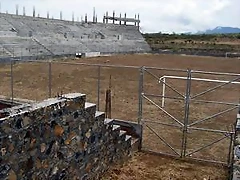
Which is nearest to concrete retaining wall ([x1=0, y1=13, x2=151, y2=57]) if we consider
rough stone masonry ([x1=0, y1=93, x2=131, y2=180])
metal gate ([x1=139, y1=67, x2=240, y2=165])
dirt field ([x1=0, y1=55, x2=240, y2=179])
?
dirt field ([x1=0, y1=55, x2=240, y2=179])

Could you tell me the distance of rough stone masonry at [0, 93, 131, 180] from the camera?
14.9 ft

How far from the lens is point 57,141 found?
556 centimetres

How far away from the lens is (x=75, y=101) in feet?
19.5

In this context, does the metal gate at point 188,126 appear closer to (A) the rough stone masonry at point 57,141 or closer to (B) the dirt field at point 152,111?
(B) the dirt field at point 152,111

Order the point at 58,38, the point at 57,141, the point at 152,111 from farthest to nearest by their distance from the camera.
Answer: the point at 58,38, the point at 152,111, the point at 57,141

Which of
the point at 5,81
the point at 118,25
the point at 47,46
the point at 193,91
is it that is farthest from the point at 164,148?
the point at 118,25

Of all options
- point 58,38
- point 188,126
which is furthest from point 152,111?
point 58,38

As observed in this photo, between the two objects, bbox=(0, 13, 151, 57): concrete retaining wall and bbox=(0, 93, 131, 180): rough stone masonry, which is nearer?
bbox=(0, 93, 131, 180): rough stone masonry

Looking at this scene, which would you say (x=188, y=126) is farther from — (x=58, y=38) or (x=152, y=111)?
(x=58, y=38)

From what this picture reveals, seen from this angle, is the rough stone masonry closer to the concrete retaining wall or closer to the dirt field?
the dirt field

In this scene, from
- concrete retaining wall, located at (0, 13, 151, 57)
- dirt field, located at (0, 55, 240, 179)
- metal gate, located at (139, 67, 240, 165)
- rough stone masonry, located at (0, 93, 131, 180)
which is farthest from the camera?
concrete retaining wall, located at (0, 13, 151, 57)

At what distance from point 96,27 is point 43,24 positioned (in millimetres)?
16027

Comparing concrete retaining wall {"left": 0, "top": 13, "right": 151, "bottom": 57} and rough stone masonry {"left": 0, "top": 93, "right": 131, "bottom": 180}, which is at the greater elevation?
concrete retaining wall {"left": 0, "top": 13, "right": 151, "bottom": 57}

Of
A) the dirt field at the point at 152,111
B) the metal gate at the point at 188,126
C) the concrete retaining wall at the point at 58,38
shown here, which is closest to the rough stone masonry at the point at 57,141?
the dirt field at the point at 152,111
